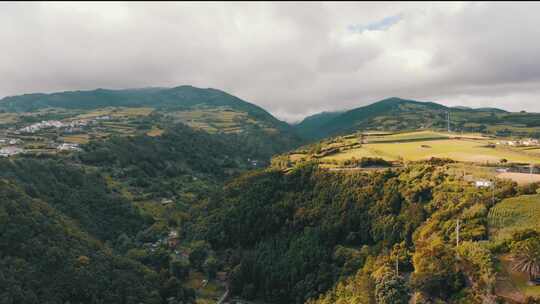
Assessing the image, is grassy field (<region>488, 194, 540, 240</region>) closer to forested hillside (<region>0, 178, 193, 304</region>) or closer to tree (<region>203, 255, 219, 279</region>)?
forested hillside (<region>0, 178, 193, 304</region>)

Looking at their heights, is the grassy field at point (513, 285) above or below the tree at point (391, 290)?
above

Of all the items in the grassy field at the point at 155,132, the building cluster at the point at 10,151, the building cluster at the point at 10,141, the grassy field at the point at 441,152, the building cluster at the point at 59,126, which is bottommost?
the grassy field at the point at 441,152

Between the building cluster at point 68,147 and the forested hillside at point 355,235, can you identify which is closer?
the forested hillside at point 355,235

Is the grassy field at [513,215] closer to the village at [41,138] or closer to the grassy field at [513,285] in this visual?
the grassy field at [513,285]

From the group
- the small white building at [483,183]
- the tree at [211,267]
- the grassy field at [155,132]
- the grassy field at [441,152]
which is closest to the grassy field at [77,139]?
the grassy field at [155,132]

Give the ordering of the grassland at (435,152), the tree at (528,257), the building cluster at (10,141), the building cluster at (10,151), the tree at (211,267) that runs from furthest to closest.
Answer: the building cluster at (10,141), the building cluster at (10,151), the tree at (211,267), the grassland at (435,152), the tree at (528,257)

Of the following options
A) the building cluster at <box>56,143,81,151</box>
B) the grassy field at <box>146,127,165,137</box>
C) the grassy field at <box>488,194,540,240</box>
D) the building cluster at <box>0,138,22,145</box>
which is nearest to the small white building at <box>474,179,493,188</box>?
the grassy field at <box>488,194,540,240</box>

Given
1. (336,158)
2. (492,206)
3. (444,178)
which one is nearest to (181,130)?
(336,158)

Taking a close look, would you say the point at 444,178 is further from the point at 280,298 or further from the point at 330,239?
the point at 280,298
